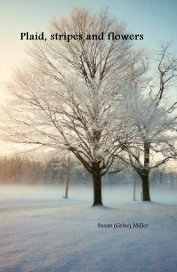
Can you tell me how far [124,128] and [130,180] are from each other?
263 ft

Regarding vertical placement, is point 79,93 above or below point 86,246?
above

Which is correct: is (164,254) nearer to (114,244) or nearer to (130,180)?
(114,244)

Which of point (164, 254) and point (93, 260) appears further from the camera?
point (164, 254)

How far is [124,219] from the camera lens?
11484mm

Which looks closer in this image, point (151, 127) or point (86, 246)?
point (86, 246)

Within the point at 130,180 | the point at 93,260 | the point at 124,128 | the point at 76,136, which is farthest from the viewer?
the point at 130,180

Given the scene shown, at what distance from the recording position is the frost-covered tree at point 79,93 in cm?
1548

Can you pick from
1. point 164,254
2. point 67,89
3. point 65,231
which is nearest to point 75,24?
point 67,89

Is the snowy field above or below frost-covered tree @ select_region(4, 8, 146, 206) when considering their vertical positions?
below

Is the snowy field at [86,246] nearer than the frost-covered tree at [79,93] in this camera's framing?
Yes

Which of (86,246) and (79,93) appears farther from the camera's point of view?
(79,93)

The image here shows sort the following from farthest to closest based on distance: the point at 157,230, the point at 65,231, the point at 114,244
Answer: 1. the point at 157,230
2. the point at 65,231
3. the point at 114,244

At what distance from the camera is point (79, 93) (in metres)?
15.4

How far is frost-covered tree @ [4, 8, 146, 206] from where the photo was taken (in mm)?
15477
